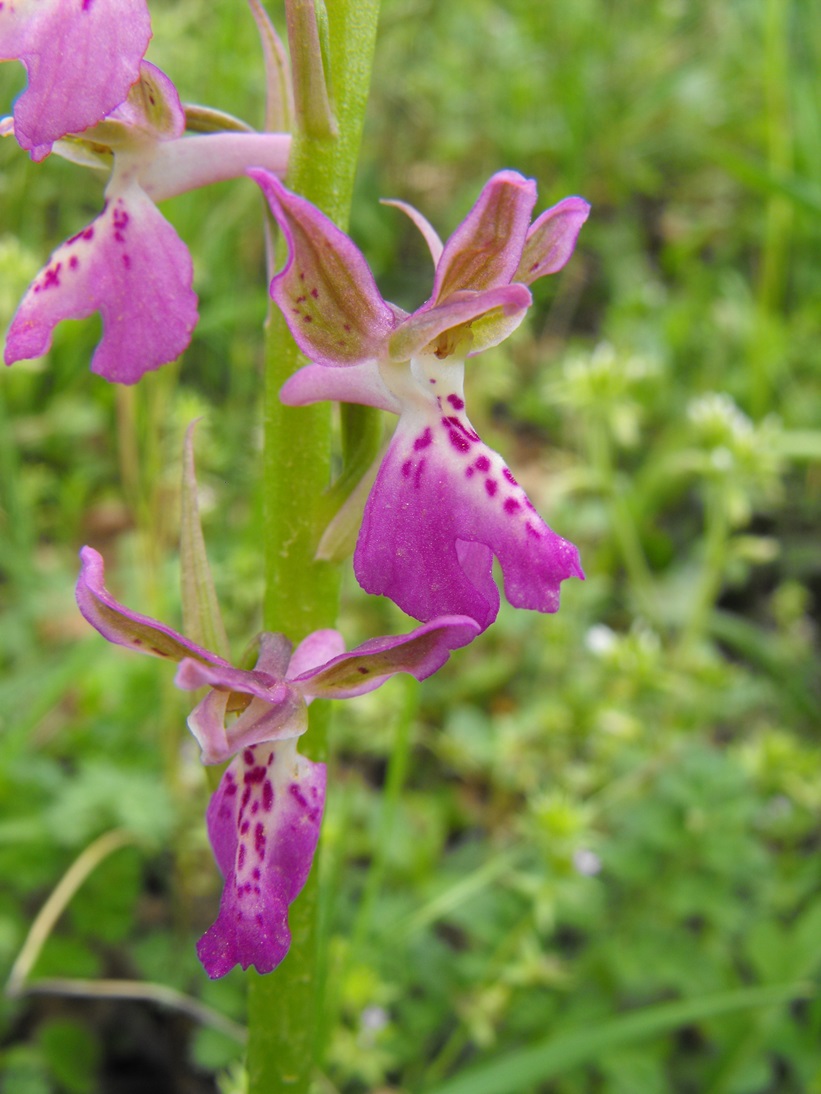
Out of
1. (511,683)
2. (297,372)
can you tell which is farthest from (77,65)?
(511,683)

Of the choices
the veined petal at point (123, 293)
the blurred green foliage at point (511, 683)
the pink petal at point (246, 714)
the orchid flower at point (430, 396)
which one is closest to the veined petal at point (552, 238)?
the orchid flower at point (430, 396)

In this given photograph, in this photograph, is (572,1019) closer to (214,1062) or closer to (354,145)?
(214,1062)

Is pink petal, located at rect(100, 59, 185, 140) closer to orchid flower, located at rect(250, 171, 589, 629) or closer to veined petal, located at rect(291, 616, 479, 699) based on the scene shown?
orchid flower, located at rect(250, 171, 589, 629)

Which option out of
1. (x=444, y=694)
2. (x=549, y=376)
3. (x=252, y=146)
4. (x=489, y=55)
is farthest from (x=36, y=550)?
(x=489, y=55)

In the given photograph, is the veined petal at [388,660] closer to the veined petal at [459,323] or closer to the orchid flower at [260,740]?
the orchid flower at [260,740]

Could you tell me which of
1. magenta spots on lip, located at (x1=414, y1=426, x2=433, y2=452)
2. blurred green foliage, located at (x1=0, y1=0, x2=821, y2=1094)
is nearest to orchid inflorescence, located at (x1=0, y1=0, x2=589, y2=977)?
magenta spots on lip, located at (x1=414, y1=426, x2=433, y2=452)

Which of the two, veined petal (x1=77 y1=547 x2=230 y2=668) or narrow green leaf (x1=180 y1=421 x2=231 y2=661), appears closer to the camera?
veined petal (x1=77 y1=547 x2=230 y2=668)

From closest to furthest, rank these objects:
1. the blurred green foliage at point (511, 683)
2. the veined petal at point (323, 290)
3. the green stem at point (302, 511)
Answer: the veined petal at point (323, 290) → the green stem at point (302, 511) → the blurred green foliage at point (511, 683)

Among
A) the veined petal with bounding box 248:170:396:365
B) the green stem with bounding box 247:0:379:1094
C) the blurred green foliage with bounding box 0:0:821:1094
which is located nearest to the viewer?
the veined petal with bounding box 248:170:396:365
